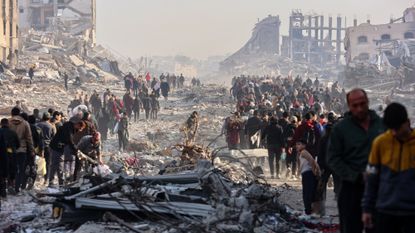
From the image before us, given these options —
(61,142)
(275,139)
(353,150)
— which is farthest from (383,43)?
(353,150)

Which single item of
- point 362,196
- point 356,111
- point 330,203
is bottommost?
point 330,203

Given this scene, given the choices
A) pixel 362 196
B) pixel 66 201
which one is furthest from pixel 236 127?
pixel 362 196

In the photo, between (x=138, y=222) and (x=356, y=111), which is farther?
(x=138, y=222)

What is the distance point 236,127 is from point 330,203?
8708 mm

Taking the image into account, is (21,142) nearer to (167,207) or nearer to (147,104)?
(167,207)

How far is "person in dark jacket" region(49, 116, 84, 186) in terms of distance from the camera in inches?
594

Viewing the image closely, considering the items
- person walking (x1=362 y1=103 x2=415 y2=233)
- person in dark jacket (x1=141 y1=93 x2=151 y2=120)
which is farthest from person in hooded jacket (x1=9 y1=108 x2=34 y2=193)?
person in dark jacket (x1=141 y1=93 x2=151 y2=120)

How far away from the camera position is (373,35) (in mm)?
85188

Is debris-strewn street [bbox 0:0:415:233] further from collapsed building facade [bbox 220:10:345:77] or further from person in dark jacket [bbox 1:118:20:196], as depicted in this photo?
collapsed building facade [bbox 220:10:345:77]

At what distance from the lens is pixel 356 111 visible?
7.12m

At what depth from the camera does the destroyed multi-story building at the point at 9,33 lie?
56.0 meters

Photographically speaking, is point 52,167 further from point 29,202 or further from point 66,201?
point 66,201

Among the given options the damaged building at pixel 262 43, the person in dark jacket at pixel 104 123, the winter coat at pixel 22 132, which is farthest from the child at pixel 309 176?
the damaged building at pixel 262 43

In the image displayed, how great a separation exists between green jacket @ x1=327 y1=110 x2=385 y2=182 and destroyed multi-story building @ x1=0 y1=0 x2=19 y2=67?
4958cm
